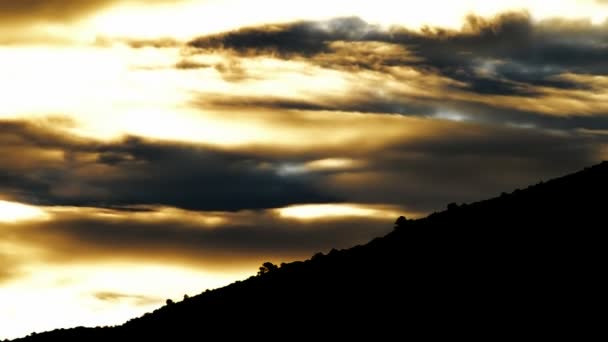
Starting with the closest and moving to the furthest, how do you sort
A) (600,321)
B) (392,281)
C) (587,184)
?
(600,321), (392,281), (587,184)

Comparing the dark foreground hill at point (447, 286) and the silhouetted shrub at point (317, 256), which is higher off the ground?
the silhouetted shrub at point (317, 256)

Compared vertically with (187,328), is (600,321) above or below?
below

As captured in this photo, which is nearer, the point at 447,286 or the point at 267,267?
the point at 447,286

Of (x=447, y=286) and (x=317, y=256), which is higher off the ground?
(x=317, y=256)

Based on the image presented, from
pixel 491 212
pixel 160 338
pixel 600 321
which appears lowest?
pixel 600 321

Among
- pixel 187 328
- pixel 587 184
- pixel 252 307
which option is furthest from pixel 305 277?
pixel 587 184

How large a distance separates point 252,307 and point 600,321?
1985 centimetres

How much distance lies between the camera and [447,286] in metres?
40.2

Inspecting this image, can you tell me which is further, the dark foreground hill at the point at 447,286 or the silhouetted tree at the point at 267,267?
the silhouetted tree at the point at 267,267

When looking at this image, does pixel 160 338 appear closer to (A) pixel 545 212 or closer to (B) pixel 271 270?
(B) pixel 271 270

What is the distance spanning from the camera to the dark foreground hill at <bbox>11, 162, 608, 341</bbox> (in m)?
35.8

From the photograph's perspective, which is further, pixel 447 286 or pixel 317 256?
pixel 317 256

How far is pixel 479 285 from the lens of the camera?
39156 millimetres

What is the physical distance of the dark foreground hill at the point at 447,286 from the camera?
117 feet
